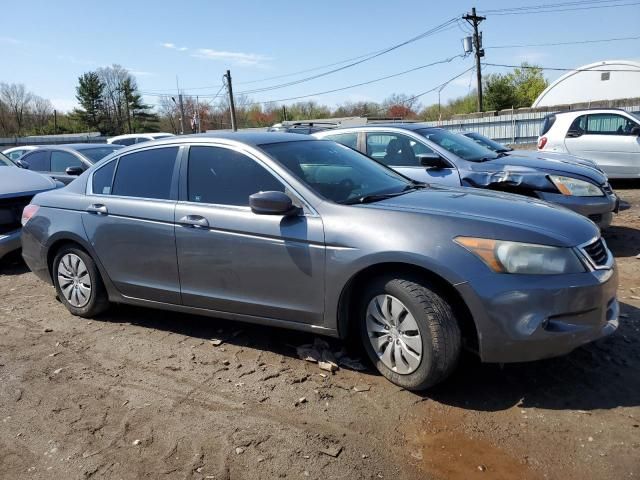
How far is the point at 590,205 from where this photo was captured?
20.3 ft

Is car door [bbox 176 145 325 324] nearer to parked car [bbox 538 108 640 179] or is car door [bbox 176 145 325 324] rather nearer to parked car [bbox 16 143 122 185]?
parked car [bbox 16 143 122 185]

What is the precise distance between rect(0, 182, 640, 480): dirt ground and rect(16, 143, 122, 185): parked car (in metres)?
6.38

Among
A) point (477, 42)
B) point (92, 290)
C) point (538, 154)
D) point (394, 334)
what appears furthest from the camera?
point (477, 42)

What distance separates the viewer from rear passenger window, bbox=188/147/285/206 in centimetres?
393

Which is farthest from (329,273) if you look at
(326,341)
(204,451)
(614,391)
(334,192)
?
(614,391)

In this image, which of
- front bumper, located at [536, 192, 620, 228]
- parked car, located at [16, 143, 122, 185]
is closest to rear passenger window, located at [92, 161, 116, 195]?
front bumper, located at [536, 192, 620, 228]

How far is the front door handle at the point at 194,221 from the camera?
3994 mm

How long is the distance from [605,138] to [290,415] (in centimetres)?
1066

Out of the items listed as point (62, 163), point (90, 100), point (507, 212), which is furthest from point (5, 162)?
point (90, 100)

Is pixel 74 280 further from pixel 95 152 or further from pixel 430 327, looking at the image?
pixel 95 152

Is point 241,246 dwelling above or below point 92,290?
above

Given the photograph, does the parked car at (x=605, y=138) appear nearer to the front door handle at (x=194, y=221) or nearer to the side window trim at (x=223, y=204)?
the side window trim at (x=223, y=204)

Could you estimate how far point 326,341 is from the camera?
421 cm

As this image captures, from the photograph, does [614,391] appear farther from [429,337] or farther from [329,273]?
[329,273]
